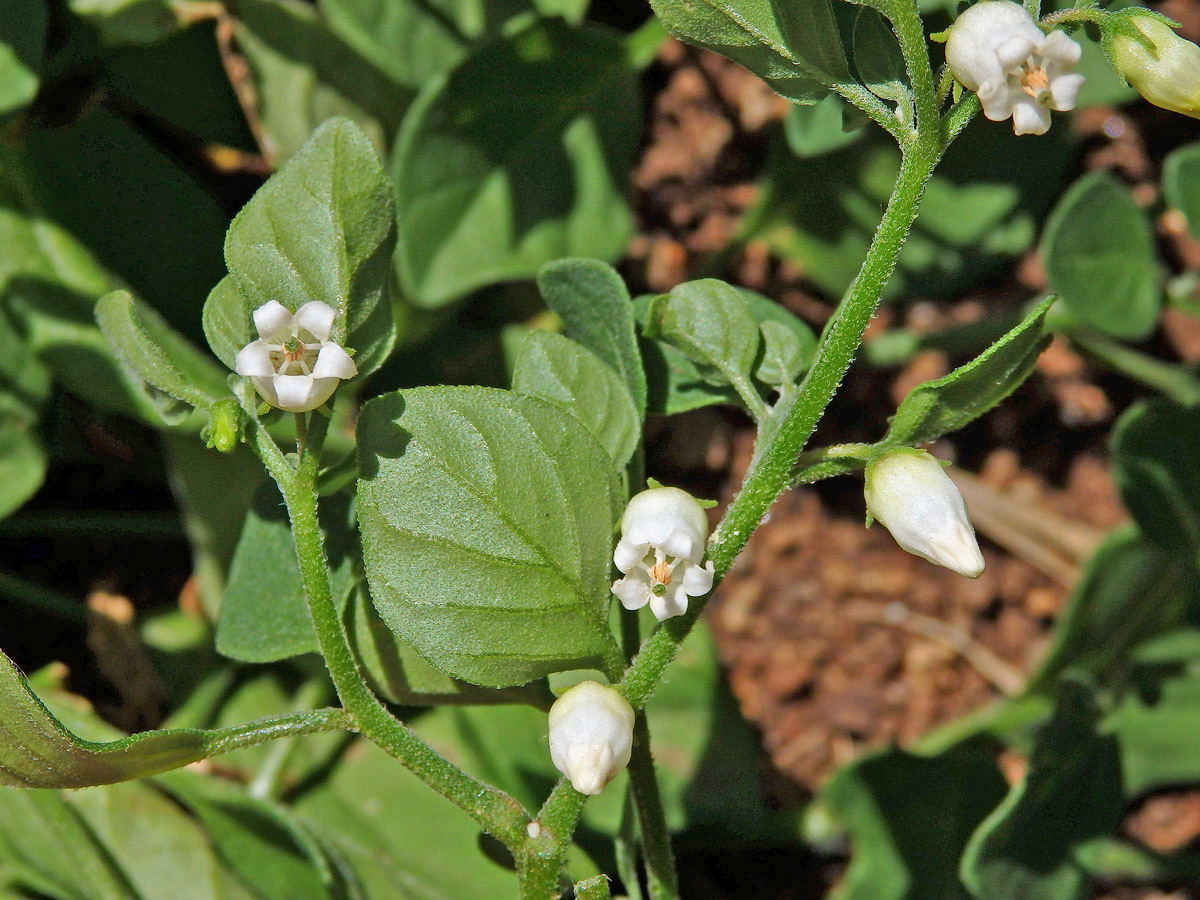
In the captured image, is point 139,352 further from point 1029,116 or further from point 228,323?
point 1029,116

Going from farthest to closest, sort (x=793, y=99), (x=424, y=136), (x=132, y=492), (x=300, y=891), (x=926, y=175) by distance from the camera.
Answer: (x=132, y=492), (x=424, y=136), (x=300, y=891), (x=793, y=99), (x=926, y=175)

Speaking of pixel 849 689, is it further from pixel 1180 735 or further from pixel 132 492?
pixel 132 492

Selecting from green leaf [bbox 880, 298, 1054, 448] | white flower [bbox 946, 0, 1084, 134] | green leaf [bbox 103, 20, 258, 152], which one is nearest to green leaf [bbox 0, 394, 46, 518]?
green leaf [bbox 103, 20, 258, 152]

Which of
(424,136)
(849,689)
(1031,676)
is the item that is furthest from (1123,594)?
(424,136)

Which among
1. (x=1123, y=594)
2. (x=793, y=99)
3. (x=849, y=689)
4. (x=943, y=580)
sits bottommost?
(x=849, y=689)

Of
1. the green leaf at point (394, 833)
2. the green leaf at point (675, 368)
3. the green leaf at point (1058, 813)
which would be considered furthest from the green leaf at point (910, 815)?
the green leaf at point (675, 368)

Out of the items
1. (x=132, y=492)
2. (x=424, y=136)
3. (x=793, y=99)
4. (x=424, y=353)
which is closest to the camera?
(x=793, y=99)

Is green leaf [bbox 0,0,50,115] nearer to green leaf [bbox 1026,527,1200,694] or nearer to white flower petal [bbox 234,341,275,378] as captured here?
white flower petal [bbox 234,341,275,378]

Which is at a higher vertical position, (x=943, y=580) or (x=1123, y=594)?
(x=1123, y=594)
